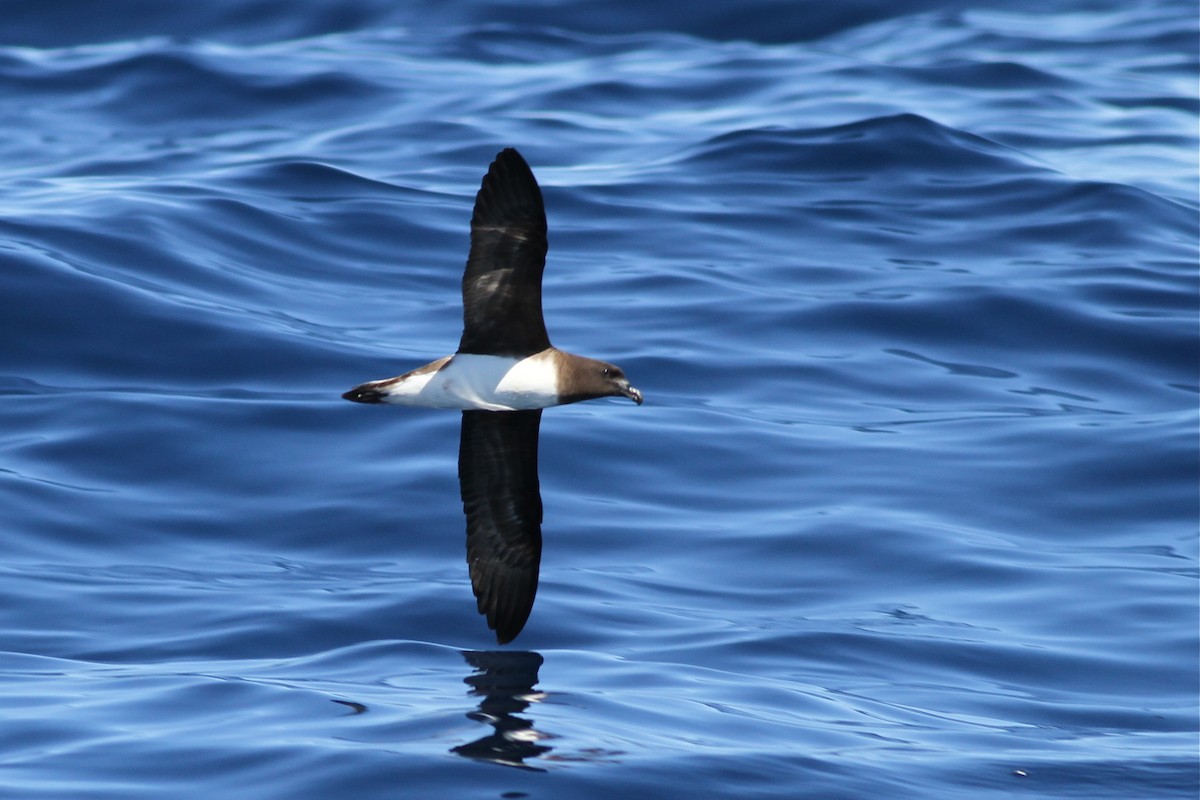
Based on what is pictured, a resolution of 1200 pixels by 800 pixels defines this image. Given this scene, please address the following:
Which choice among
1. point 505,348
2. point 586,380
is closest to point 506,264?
point 505,348

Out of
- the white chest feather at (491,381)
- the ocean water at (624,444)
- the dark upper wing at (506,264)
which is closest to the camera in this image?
the dark upper wing at (506,264)

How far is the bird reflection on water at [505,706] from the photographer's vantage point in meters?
7.90

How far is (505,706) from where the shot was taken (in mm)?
8680

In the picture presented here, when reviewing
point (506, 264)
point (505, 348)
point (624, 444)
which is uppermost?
point (624, 444)

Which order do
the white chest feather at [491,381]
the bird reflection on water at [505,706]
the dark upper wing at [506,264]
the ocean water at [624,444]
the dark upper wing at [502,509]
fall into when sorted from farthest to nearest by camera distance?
the ocean water at [624,444] → the dark upper wing at [502,509] → the bird reflection on water at [505,706] → the white chest feather at [491,381] → the dark upper wing at [506,264]

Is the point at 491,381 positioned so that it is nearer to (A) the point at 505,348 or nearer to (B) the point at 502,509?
(A) the point at 505,348

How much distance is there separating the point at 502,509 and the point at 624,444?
170 inches

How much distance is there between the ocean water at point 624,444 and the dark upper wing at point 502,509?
600 mm

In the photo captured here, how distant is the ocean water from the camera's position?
8648mm

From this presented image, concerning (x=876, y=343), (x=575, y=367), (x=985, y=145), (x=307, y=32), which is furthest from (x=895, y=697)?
(x=307, y=32)

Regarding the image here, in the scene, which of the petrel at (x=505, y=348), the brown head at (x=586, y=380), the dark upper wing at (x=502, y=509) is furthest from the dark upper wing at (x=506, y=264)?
the dark upper wing at (x=502, y=509)

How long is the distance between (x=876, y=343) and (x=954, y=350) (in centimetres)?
84

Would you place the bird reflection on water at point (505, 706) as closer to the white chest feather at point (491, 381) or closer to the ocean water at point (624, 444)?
the ocean water at point (624, 444)

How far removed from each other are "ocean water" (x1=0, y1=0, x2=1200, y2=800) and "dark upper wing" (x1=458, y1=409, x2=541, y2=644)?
1.97 feet
